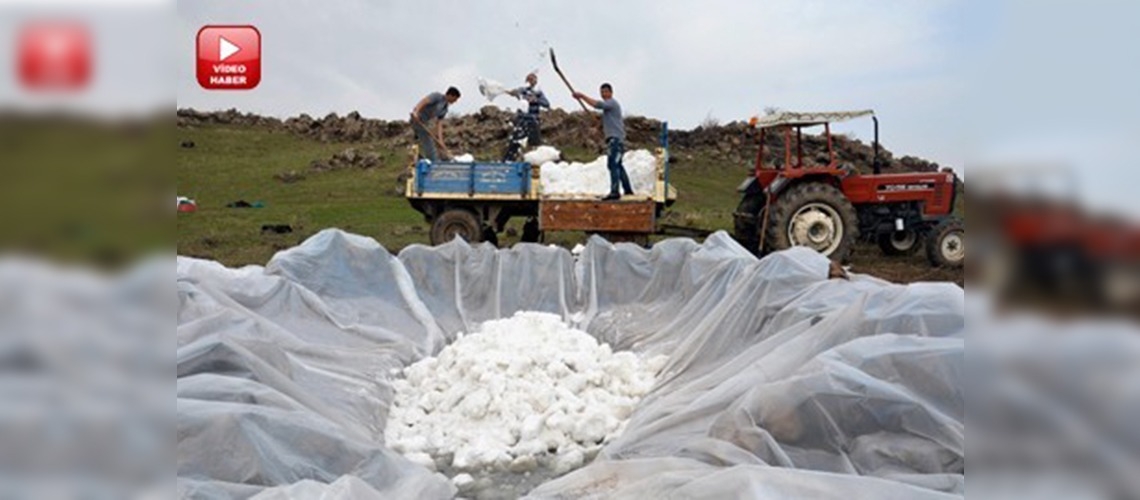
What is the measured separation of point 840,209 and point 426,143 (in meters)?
5.27

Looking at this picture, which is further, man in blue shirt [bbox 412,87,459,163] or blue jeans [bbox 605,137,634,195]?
man in blue shirt [bbox 412,87,459,163]

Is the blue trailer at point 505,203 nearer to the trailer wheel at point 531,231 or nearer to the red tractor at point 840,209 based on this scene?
the trailer wheel at point 531,231

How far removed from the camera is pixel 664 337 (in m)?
7.01

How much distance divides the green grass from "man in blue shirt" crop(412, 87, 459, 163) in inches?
58.4

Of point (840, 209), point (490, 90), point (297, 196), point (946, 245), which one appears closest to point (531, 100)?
point (490, 90)

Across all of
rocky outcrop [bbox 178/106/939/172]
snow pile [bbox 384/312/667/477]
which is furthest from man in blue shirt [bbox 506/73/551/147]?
rocky outcrop [bbox 178/106/939/172]

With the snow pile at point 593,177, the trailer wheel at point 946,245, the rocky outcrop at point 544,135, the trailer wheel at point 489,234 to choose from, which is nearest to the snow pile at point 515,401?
the snow pile at point 593,177

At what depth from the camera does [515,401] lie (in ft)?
17.6

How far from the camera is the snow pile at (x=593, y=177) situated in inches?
433

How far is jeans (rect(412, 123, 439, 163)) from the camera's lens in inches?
441

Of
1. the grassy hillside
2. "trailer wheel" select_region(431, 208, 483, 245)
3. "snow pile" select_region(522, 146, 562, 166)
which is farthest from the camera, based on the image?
"snow pile" select_region(522, 146, 562, 166)

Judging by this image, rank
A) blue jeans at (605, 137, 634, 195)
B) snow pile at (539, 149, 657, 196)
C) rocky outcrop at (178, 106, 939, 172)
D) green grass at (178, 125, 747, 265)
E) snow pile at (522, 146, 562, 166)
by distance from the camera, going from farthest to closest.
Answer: rocky outcrop at (178, 106, 939, 172), green grass at (178, 125, 747, 265), snow pile at (522, 146, 562, 166), snow pile at (539, 149, 657, 196), blue jeans at (605, 137, 634, 195)

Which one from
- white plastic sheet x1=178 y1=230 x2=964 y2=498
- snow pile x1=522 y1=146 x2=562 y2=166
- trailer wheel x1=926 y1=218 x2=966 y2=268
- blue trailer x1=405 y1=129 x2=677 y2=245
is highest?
snow pile x1=522 y1=146 x2=562 y2=166

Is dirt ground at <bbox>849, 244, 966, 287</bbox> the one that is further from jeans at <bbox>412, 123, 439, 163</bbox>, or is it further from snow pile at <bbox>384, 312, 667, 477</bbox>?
jeans at <bbox>412, 123, 439, 163</bbox>
